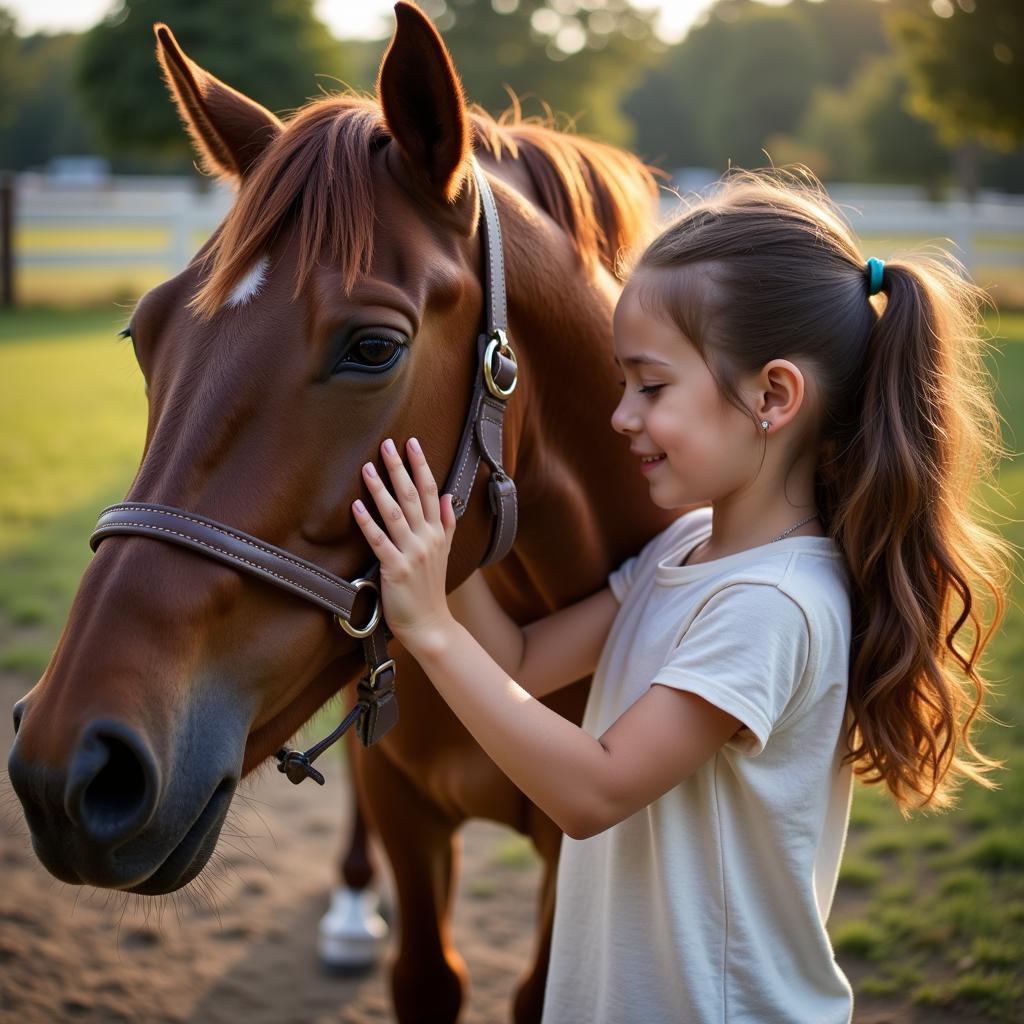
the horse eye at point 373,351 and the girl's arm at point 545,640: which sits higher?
the horse eye at point 373,351

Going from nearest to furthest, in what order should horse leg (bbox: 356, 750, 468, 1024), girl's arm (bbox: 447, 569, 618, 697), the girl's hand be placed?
the girl's hand → girl's arm (bbox: 447, 569, 618, 697) → horse leg (bbox: 356, 750, 468, 1024)

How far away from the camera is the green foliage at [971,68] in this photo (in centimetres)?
Result: 1694

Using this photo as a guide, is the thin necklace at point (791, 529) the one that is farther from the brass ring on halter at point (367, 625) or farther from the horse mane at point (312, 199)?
the horse mane at point (312, 199)

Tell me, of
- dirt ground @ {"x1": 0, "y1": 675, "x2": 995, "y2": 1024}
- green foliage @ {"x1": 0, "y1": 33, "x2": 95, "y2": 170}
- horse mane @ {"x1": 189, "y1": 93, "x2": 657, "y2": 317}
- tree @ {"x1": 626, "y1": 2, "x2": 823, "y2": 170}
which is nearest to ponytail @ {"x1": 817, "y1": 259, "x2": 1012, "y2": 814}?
horse mane @ {"x1": 189, "y1": 93, "x2": 657, "y2": 317}

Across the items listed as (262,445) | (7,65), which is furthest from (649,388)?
(7,65)

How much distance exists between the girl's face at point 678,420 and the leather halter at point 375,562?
0.22m

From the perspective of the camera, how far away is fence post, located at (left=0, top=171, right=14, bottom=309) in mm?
17422

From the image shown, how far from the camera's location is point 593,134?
94.0ft

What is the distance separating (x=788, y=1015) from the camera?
1694mm

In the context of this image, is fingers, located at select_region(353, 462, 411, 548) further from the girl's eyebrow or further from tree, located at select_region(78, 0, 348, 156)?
tree, located at select_region(78, 0, 348, 156)

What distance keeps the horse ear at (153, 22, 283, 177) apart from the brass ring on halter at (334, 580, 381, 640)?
0.85 meters

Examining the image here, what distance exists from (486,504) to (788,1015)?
99cm

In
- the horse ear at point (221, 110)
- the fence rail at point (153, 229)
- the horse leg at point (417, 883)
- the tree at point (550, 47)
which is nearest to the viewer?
the horse ear at point (221, 110)

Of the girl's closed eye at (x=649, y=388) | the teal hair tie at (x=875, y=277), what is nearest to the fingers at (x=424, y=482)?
the girl's closed eye at (x=649, y=388)
